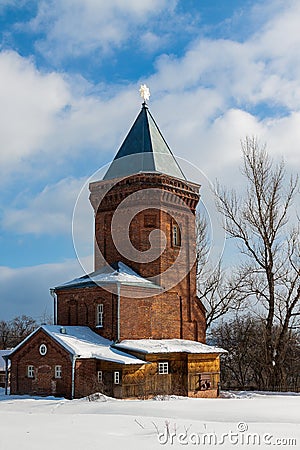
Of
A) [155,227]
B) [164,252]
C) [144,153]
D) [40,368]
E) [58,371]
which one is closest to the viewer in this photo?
[58,371]

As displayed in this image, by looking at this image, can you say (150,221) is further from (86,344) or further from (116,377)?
(116,377)

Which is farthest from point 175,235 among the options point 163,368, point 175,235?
point 163,368

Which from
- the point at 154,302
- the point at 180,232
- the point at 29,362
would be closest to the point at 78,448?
the point at 29,362

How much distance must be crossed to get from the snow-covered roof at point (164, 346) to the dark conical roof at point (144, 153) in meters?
9.00

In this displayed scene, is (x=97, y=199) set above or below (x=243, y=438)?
above

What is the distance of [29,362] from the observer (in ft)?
85.1

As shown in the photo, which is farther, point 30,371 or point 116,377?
point 30,371

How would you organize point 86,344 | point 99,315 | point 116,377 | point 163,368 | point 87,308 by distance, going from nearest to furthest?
point 116,377, point 86,344, point 163,368, point 99,315, point 87,308

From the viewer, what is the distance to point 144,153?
31.4 meters

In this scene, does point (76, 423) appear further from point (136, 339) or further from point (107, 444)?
point (136, 339)

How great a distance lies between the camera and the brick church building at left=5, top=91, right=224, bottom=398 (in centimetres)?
2452

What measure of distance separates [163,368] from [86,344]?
3.75 metres

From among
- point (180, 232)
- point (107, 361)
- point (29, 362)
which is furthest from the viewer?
point (180, 232)

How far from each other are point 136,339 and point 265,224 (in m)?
10.8
